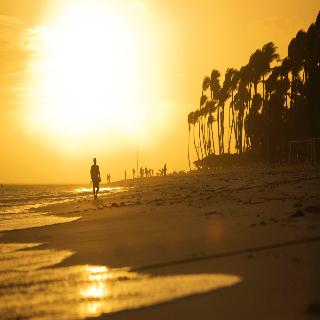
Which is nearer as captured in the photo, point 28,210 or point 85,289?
point 85,289

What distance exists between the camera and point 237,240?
6.70 m

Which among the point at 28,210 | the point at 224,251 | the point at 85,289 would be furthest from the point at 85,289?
the point at 28,210

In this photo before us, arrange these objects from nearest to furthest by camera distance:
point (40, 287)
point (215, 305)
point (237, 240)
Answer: point (215, 305), point (40, 287), point (237, 240)

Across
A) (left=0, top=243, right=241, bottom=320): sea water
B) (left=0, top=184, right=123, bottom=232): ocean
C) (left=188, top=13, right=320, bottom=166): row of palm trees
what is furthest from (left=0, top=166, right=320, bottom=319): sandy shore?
(left=188, top=13, right=320, bottom=166): row of palm trees

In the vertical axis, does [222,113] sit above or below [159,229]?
above

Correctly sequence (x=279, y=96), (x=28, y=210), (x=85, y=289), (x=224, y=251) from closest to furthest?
(x=85, y=289)
(x=224, y=251)
(x=28, y=210)
(x=279, y=96)

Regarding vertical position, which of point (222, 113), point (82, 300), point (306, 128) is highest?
point (222, 113)

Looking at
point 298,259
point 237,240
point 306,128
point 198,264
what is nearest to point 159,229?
point 237,240

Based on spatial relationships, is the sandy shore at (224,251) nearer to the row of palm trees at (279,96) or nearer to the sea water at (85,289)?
the sea water at (85,289)

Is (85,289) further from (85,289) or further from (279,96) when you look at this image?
(279,96)

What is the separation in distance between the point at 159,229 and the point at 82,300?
4345mm

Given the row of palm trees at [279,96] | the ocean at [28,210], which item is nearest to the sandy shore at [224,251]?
the ocean at [28,210]

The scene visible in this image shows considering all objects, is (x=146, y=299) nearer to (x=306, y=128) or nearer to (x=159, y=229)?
(x=159, y=229)

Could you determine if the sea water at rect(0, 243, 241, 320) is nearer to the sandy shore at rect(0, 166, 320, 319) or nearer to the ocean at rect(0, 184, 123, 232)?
the sandy shore at rect(0, 166, 320, 319)
